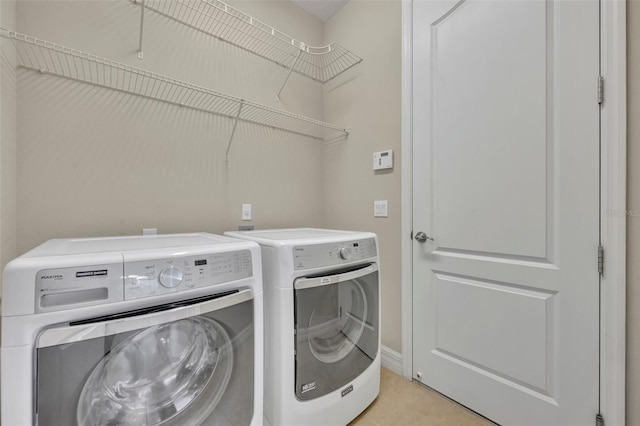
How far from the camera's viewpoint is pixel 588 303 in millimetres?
1141

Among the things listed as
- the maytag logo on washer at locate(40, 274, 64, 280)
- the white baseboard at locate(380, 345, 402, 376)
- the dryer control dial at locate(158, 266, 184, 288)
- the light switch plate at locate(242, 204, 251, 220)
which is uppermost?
the light switch plate at locate(242, 204, 251, 220)

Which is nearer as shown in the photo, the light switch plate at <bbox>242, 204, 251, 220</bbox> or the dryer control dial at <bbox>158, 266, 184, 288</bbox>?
the dryer control dial at <bbox>158, 266, 184, 288</bbox>

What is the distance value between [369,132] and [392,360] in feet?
5.28

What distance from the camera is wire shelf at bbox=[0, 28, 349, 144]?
4.03ft

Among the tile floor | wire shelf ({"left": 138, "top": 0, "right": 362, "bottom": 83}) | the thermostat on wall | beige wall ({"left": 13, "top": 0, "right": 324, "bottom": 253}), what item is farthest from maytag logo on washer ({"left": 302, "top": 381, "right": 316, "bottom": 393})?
wire shelf ({"left": 138, "top": 0, "right": 362, "bottom": 83})

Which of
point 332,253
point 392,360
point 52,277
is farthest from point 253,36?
point 392,360

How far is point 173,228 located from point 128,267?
0.91 m

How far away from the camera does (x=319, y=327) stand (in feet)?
4.28

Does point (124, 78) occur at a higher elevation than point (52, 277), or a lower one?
higher

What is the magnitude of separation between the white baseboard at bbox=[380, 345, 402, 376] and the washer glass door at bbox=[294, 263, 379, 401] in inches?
16.4

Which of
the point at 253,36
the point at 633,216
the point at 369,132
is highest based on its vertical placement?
the point at 253,36

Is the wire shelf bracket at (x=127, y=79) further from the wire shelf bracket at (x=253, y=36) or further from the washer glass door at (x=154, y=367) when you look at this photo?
the washer glass door at (x=154, y=367)

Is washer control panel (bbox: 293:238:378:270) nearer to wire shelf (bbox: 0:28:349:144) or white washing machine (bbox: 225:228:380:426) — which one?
white washing machine (bbox: 225:228:380:426)

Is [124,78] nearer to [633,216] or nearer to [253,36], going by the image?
[253,36]
